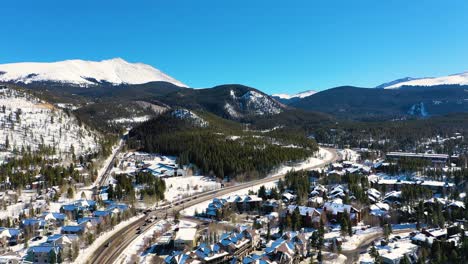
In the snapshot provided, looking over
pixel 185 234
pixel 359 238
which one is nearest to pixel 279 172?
pixel 359 238

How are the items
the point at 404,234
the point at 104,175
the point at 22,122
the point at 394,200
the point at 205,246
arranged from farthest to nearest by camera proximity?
the point at 22,122, the point at 104,175, the point at 394,200, the point at 404,234, the point at 205,246

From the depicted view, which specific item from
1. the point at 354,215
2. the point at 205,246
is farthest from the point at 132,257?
the point at 354,215

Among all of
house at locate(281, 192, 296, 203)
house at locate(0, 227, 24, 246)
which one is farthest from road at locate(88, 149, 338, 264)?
house at locate(281, 192, 296, 203)

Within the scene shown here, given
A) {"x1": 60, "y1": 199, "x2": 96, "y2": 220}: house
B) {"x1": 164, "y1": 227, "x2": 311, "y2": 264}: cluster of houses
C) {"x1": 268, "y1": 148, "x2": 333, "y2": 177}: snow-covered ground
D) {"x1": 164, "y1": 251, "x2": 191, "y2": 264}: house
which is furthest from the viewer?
{"x1": 268, "y1": 148, "x2": 333, "y2": 177}: snow-covered ground

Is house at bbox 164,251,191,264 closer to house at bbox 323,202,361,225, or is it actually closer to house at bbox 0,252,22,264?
house at bbox 0,252,22,264

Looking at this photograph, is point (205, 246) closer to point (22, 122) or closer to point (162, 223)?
point (162, 223)

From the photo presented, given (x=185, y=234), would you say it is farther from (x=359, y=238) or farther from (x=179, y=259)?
(x=359, y=238)
